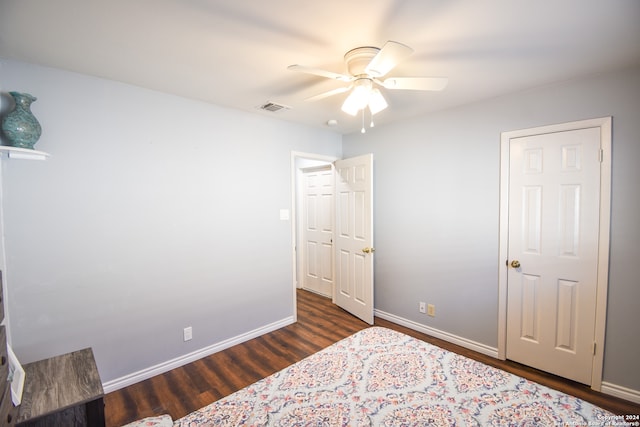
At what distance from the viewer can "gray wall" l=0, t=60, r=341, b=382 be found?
1.90m

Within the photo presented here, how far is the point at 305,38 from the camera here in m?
1.62

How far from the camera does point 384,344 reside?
73.5 inches

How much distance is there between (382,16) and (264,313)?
2909 millimetres

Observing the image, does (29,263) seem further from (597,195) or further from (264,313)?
(597,195)

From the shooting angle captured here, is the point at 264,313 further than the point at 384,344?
Yes

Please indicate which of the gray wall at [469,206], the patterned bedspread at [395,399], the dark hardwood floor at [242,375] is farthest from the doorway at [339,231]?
the patterned bedspread at [395,399]

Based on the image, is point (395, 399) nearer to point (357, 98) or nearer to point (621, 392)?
point (357, 98)

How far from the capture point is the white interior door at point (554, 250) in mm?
2166

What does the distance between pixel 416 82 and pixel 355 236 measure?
7.09ft

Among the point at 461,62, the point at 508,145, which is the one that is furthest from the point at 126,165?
the point at 508,145

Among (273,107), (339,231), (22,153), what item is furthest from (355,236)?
(22,153)

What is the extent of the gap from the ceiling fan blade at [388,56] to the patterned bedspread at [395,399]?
1642mm

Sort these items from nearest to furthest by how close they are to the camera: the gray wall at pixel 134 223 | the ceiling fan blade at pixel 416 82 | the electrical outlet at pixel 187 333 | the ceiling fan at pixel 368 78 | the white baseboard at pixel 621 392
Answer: the ceiling fan at pixel 368 78
the ceiling fan blade at pixel 416 82
the gray wall at pixel 134 223
the white baseboard at pixel 621 392
the electrical outlet at pixel 187 333

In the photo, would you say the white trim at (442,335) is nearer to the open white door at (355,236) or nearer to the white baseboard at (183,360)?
the open white door at (355,236)
